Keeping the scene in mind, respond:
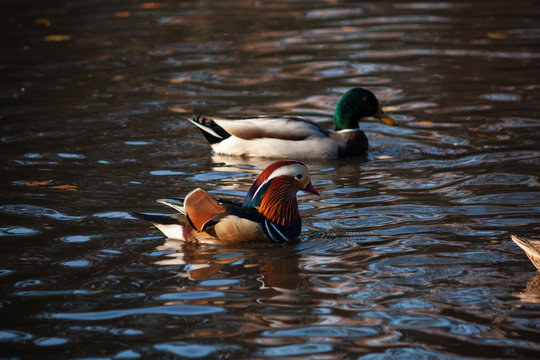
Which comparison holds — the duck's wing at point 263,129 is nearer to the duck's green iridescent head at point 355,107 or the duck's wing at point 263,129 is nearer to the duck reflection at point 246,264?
the duck's green iridescent head at point 355,107

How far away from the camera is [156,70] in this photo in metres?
14.2

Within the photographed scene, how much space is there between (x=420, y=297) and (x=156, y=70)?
9155mm

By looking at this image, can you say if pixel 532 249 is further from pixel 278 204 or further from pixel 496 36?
pixel 496 36

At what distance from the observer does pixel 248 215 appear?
6.96 m

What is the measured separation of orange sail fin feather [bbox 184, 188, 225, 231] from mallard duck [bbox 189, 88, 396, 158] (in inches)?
135

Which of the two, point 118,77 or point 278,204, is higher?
point 118,77

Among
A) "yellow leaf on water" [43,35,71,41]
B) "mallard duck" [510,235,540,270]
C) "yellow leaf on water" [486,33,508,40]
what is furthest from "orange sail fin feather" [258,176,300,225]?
"yellow leaf on water" [43,35,71,41]

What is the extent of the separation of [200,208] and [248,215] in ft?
1.29

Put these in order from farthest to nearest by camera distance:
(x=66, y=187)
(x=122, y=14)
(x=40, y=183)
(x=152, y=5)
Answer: (x=152, y=5)
(x=122, y=14)
(x=40, y=183)
(x=66, y=187)

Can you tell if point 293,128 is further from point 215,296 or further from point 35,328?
point 35,328

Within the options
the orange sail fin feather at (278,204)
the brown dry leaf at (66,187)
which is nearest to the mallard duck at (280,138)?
the brown dry leaf at (66,187)

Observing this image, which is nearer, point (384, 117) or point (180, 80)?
point (384, 117)

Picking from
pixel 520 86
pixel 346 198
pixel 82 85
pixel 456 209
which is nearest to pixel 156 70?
pixel 82 85

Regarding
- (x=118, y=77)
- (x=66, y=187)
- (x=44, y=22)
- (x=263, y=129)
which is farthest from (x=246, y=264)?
(x=44, y=22)
